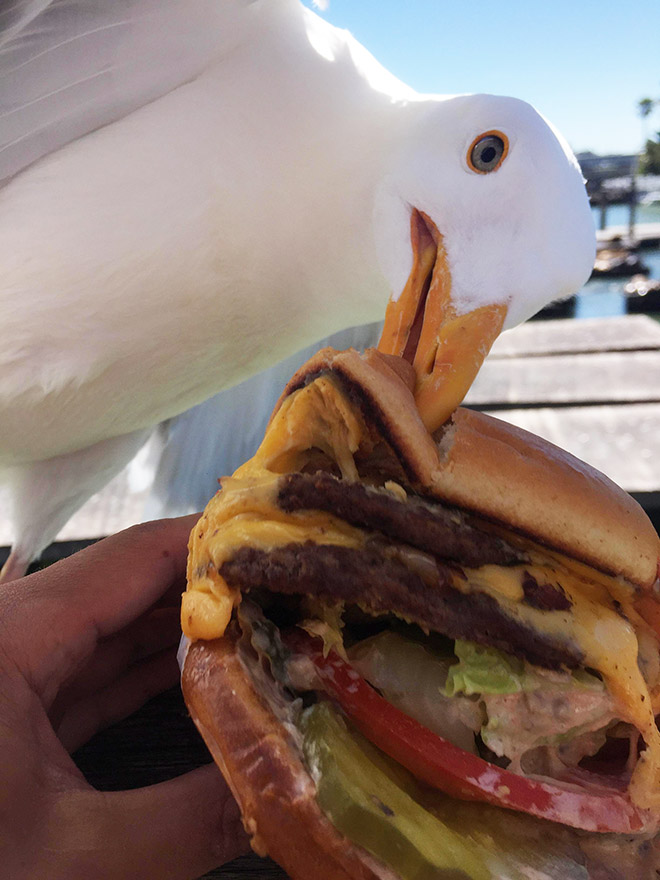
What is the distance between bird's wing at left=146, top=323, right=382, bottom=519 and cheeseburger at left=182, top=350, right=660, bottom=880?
1306 millimetres

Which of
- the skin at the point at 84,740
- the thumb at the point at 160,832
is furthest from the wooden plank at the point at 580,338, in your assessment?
the thumb at the point at 160,832

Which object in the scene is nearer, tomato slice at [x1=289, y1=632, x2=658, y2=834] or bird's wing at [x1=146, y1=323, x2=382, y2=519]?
tomato slice at [x1=289, y1=632, x2=658, y2=834]

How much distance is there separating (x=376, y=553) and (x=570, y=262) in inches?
23.0

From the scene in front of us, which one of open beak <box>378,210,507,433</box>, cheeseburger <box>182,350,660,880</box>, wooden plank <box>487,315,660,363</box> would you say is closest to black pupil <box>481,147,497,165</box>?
open beak <box>378,210,507,433</box>

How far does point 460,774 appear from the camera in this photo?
475 mm

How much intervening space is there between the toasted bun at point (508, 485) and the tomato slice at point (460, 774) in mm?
164

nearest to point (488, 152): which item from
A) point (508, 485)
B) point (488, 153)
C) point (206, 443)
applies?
point (488, 153)

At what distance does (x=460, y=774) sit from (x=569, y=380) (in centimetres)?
178

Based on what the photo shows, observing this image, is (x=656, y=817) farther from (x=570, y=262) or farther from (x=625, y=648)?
(x=570, y=262)

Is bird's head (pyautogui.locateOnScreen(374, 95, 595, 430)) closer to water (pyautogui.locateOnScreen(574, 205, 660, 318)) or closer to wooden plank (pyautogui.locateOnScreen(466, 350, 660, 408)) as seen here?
wooden plank (pyautogui.locateOnScreen(466, 350, 660, 408))

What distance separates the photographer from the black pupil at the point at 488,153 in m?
0.92

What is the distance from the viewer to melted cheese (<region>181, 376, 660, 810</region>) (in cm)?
49

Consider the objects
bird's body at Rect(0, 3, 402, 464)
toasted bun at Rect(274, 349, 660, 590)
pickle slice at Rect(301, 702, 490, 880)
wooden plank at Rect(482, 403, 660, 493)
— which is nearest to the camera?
pickle slice at Rect(301, 702, 490, 880)

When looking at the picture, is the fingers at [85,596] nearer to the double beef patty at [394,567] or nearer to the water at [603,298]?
the double beef patty at [394,567]
